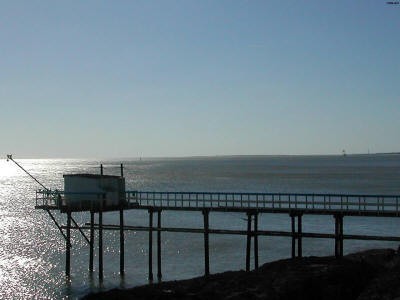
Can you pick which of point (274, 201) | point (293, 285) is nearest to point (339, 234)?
point (274, 201)

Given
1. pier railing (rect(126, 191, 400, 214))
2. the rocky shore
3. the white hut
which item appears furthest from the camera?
the white hut

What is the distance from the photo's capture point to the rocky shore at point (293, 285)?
25303 millimetres

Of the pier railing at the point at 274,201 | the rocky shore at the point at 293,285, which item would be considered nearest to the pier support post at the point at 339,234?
the pier railing at the point at 274,201

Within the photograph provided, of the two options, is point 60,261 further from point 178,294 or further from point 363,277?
point 363,277

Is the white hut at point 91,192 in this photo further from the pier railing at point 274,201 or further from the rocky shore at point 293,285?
the rocky shore at point 293,285

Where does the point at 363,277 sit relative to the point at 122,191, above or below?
below

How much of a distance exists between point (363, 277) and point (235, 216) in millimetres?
40557

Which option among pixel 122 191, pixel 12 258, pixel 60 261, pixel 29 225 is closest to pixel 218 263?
pixel 122 191

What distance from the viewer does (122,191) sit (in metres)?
41.8

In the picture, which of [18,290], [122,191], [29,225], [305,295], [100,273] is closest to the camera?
[305,295]

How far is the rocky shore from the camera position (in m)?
25.3

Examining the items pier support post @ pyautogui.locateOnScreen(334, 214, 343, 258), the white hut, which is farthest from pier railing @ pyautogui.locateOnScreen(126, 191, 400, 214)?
the white hut

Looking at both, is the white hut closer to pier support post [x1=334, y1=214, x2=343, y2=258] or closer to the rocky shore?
the rocky shore

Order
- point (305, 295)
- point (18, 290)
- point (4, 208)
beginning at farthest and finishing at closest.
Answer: point (4, 208)
point (18, 290)
point (305, 295)
